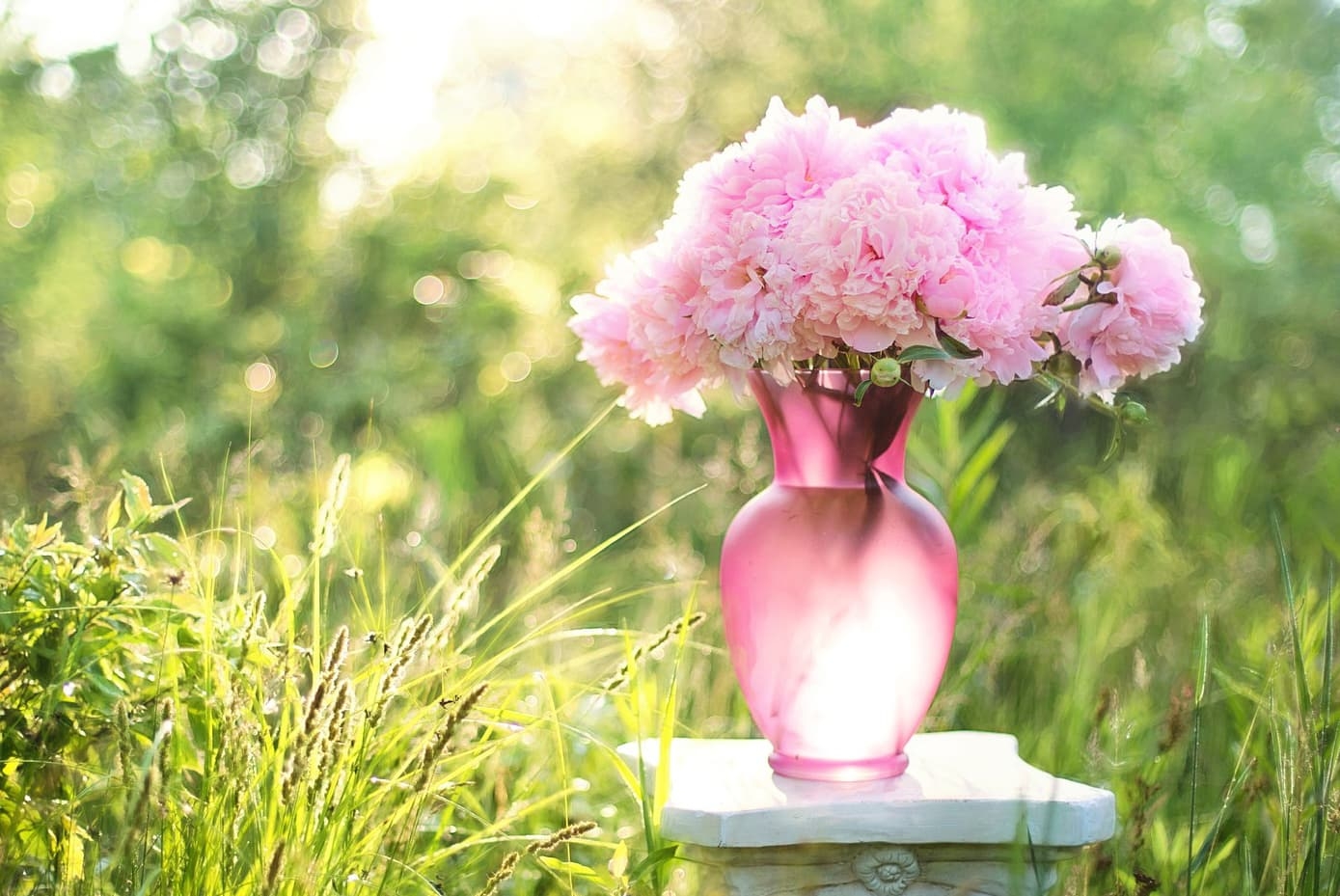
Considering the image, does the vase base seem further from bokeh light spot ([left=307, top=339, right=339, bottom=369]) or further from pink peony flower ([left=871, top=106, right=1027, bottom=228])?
bokeh light spot ([left=307, top=339, right=339, bottom=369])

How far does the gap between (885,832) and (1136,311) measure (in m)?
0.64

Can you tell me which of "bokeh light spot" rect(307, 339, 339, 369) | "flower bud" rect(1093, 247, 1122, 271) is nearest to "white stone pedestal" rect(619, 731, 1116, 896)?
"flower bud" rect(1093, 247, 1122, 271)

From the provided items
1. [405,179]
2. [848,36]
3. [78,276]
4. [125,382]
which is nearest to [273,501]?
[405,179]

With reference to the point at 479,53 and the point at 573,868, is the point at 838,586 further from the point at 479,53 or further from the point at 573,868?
the point at 479,53

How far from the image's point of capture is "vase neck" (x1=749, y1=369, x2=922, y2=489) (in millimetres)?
1533

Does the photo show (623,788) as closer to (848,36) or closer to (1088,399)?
(1088,399)

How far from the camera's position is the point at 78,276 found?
9.02m

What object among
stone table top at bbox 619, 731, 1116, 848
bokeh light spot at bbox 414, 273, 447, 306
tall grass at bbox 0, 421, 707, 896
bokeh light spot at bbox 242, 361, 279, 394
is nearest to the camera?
tall grass at bbox 0, 421, 707, 896

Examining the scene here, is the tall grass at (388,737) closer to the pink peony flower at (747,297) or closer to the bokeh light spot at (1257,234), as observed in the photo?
the pink peony flower at (747,297)

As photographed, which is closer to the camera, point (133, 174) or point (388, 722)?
point (388, 722)

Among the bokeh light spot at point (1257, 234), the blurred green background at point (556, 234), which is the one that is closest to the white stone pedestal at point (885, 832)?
the blurred green background at point (556, 234)

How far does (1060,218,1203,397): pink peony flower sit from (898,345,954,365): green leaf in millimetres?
202

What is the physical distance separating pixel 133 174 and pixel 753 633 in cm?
883

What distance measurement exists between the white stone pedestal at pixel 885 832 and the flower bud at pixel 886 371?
17.9 inches
